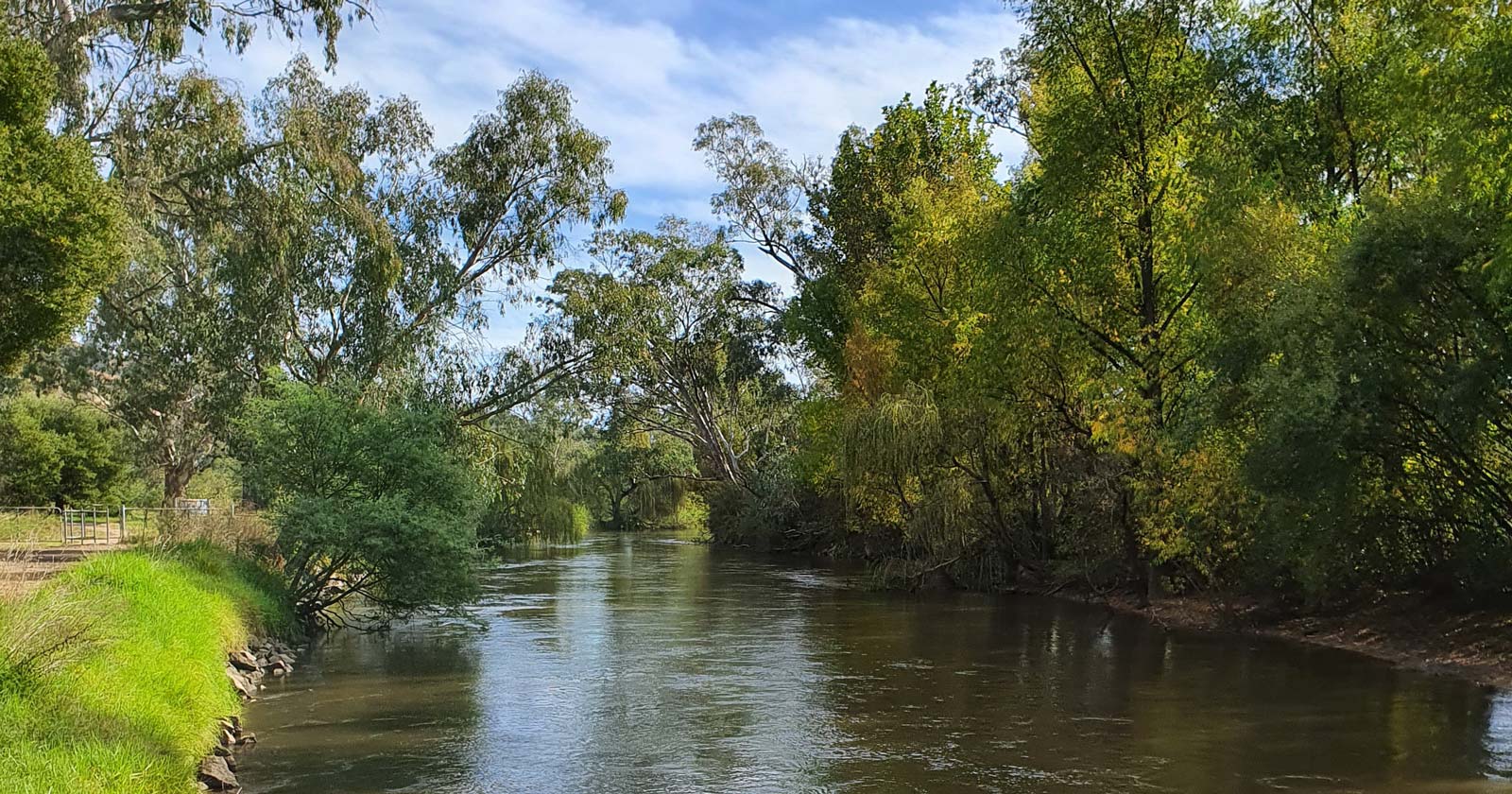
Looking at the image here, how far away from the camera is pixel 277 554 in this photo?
2109cm

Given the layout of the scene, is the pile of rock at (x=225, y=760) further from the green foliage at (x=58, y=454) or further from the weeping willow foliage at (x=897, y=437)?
the green foliage at (x=58, y=454)

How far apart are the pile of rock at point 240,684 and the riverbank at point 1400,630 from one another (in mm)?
14671

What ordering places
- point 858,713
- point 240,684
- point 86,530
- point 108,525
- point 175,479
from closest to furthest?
1. point 858,713
2. point 240,684
3. point 108,525
4. point 86,530
5. point 175,479

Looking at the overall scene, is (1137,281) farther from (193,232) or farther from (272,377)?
(193,232)

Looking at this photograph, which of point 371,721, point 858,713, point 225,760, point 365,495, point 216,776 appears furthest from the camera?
point 365,495

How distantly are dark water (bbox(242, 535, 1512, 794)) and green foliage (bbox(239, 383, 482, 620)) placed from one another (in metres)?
1.08

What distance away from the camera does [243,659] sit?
49.4ft

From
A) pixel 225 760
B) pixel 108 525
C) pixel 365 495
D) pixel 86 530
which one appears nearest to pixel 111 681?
pixel 225 760

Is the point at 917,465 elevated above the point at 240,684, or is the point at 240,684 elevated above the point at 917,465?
the point at 917,465

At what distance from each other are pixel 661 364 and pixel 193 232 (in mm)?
26141

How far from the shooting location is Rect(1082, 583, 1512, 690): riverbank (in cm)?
1511

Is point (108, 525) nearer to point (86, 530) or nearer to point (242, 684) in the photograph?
point (86, 530)

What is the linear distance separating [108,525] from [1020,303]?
24.6m

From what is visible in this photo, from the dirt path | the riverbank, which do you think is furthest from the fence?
the riverbank
